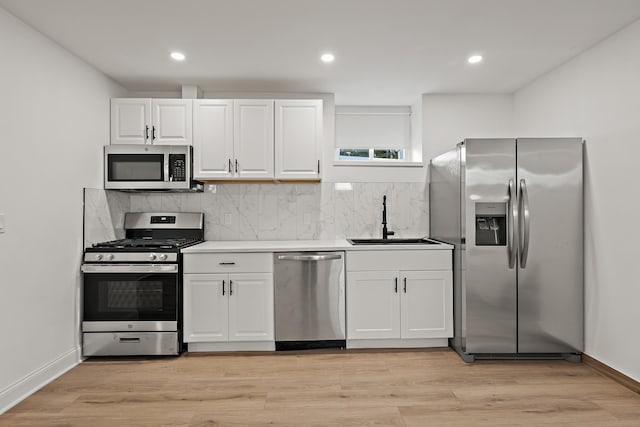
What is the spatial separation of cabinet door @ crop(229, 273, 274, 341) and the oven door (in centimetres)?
46

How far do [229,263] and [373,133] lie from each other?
7.13ft

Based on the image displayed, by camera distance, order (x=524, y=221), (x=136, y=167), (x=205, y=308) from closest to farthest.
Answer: (x=524, y=221) → (x=205, y=308) → (x=136, y=167)

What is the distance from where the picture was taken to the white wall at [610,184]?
265 centimetres

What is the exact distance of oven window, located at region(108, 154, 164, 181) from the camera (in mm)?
3523

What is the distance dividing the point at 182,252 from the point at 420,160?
8.33 feet

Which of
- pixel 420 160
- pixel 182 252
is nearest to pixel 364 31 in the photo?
pixel 420 160

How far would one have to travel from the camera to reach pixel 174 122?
12.0ft

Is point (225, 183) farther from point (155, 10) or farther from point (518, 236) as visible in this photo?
point (518, 236)

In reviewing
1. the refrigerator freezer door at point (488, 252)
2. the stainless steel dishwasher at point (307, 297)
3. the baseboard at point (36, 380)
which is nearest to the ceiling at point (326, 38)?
the refrigerator freezer door at point (488, 252)

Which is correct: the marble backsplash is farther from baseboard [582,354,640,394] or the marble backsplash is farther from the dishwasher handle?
baseboard [582,354,640,394]

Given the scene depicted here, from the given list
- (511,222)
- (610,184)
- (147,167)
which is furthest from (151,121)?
(610,184)

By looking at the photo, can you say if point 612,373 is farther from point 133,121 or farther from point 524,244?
point 133,121

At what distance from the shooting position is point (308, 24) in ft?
8.57

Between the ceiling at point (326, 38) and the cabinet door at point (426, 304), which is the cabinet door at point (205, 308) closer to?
the cabinet door at point (426, 304)
